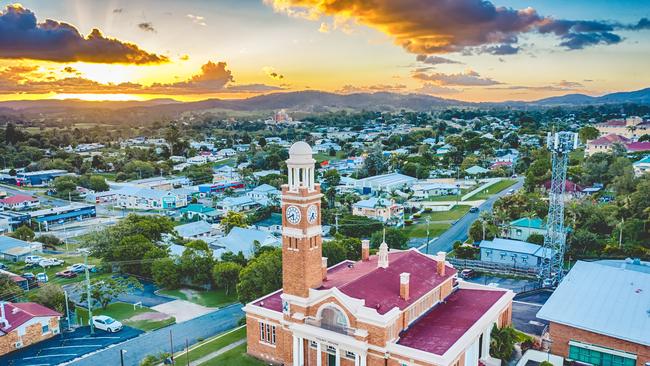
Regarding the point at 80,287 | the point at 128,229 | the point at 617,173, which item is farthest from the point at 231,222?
the point at 617,173

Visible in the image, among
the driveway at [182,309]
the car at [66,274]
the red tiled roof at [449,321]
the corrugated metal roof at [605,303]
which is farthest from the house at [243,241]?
the corrugated metal roof at [605,303]

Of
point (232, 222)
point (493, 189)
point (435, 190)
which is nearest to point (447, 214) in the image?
point (435, 190)

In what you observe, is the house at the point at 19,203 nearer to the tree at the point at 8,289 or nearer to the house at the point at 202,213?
the house at the point at 202,213

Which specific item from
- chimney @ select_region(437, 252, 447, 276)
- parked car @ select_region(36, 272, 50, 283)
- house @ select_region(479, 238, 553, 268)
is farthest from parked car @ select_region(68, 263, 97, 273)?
house @ select_region(479, 238, 553, 268)

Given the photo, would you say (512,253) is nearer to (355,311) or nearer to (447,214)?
(447,214)

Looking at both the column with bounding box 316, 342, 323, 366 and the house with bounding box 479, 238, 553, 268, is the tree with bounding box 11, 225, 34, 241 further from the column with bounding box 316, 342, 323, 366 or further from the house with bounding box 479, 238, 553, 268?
the house with bounding box 479, 238, 553, 268

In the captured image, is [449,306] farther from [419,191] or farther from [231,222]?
[419,191]

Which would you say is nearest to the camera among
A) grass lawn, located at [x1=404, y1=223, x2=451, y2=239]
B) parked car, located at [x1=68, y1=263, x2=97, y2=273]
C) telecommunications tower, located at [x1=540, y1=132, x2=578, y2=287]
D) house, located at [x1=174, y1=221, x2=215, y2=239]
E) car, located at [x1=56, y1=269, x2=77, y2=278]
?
telecommunications tower, located at [x1=540, y1=132, x2=578, y2=287]
